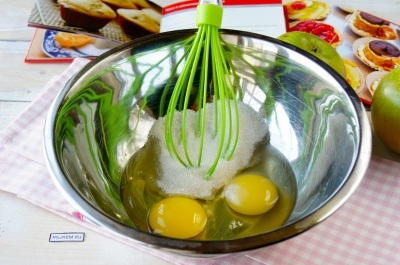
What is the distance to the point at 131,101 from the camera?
0.70 meters

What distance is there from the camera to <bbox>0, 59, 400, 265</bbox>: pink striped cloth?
0.59 m

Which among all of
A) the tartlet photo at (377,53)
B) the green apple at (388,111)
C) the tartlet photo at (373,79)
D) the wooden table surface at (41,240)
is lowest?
the wooden table surface at (41,240)

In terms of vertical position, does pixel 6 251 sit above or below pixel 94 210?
below

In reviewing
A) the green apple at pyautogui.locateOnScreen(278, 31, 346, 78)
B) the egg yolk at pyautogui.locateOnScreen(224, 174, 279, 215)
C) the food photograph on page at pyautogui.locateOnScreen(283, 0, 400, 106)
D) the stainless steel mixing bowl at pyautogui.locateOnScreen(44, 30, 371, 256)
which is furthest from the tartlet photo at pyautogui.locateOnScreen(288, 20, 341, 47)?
the egg yolk at pyautogui.locateOnScreen(224, 174, 279, 215)

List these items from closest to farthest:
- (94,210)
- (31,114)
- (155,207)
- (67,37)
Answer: (94,210), (155,207), (31,114), (67,37)

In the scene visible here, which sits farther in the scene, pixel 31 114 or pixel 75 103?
pixel 31 114

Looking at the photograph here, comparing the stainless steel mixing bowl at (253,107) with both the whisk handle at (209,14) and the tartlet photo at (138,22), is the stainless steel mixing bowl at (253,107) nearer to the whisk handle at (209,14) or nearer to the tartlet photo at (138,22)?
the whisk handle at (209,14)

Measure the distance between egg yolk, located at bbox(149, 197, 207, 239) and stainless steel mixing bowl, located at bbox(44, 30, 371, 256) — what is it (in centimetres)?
3

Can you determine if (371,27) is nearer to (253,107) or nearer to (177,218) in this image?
(253,107)

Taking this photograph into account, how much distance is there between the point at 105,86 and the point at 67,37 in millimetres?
293

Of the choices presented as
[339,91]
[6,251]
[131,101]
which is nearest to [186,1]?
[131,101]

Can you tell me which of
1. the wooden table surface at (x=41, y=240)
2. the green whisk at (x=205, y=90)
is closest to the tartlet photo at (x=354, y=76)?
the wooden table surface at (x=41, y=240)

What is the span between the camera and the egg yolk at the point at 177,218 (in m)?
0.58

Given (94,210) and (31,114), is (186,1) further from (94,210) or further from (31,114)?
(94,210)
